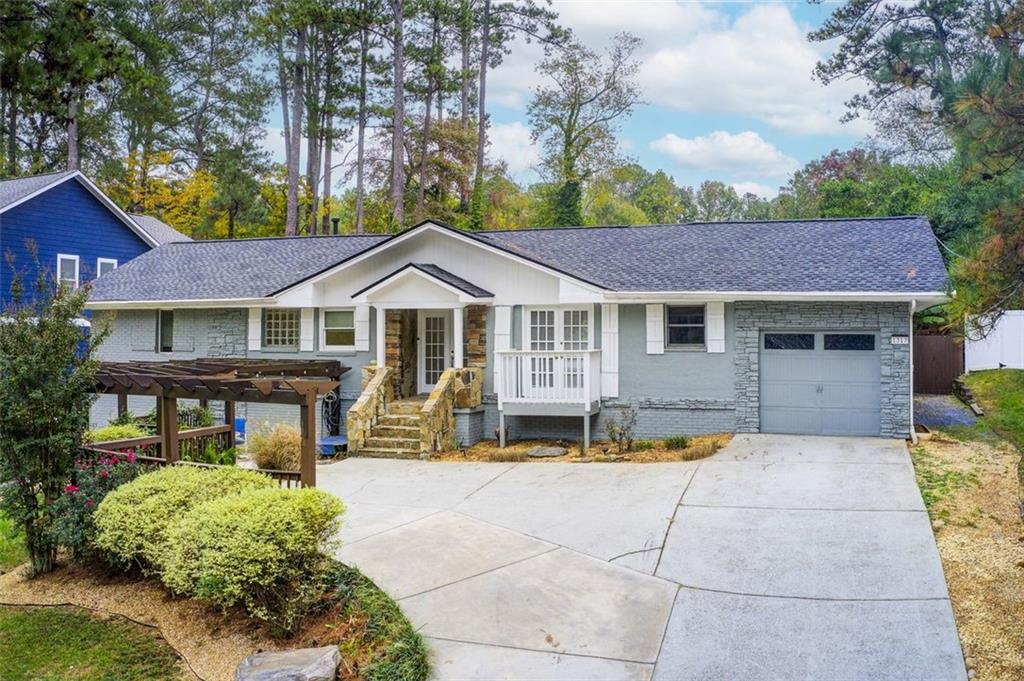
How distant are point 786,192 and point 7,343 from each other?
56.8 m

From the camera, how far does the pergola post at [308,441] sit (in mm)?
7254

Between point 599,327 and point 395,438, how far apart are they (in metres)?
4.26

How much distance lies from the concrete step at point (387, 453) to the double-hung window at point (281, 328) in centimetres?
379

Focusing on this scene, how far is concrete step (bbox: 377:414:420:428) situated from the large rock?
27.7 ft

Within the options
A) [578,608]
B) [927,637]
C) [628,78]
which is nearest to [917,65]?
[927,637]

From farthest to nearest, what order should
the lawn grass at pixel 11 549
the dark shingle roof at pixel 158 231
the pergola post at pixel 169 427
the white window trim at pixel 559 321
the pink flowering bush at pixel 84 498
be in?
1. the dark shingle roof at pixel 158 231
2. the white window trim at pixel 559 321
3. the pergola post at pixel 169 427
4. the lawn grass at pixel 11 549
5. the pink flowering bush at pixel 84 498

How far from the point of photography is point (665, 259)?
15164mm

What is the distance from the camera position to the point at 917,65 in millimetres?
6340

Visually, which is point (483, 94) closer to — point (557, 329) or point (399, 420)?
point (557, 329)


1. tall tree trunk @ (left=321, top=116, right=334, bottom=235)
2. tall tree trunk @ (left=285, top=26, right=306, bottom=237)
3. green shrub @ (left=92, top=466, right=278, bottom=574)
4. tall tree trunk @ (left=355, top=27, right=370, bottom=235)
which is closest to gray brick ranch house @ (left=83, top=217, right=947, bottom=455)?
green shrub @ (left=92, top=466, right=278, bottom=574)

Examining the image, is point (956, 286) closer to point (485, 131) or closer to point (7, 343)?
point (7, 343)

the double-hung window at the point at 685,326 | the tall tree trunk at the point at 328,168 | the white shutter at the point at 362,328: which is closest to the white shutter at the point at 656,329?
the double-hung window at the point at 685,326

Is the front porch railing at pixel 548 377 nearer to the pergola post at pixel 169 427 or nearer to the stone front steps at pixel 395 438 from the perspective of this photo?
the stone front steps at pixel 395 438

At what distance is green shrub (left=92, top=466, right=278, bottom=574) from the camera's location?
260 inches
